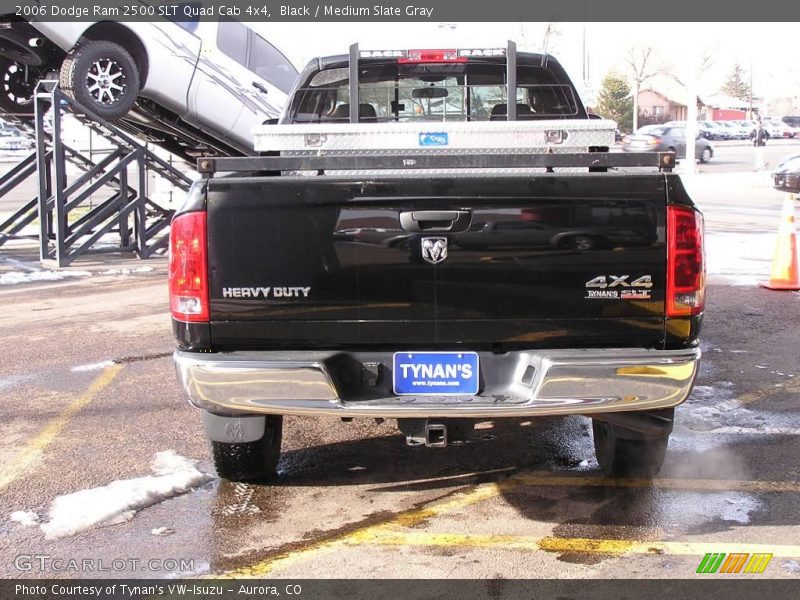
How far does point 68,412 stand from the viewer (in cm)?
560

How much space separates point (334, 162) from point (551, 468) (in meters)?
2.06

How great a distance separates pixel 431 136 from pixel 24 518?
2.51 metres

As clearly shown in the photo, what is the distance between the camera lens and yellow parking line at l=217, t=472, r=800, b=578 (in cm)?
357

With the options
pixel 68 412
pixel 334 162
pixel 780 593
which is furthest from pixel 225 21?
pixel 780 593

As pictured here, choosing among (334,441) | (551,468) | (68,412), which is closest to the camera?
(551,468)

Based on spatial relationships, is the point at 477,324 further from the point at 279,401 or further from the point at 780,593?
the point at 780,593

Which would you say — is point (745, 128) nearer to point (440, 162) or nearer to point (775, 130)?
point (775, 130)

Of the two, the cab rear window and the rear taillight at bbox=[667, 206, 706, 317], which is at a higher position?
the cab rear window

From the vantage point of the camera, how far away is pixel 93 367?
6.75 metres

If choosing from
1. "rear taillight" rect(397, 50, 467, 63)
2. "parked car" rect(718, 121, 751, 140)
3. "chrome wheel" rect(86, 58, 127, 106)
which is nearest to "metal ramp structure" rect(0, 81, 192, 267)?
"chrome wheel" rect(86, 58, 127, 106)

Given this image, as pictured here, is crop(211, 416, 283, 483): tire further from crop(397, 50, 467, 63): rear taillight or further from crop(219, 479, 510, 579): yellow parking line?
crop(397, 50, 467, 63): rear taillight

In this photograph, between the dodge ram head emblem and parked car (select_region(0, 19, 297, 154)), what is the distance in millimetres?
7651

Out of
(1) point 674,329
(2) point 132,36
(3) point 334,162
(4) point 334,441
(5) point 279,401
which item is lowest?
(4) point 334,441

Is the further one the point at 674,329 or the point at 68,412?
the point at 68,412
